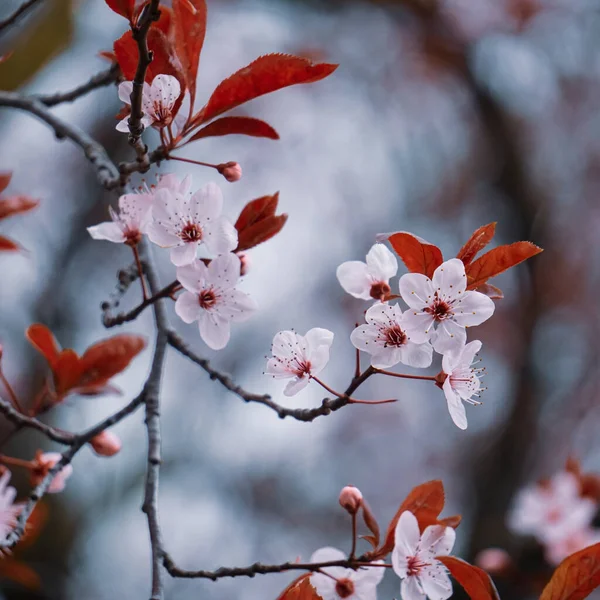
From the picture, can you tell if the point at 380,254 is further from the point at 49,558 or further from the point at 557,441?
the point at 557,441

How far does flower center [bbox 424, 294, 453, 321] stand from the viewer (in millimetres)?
721

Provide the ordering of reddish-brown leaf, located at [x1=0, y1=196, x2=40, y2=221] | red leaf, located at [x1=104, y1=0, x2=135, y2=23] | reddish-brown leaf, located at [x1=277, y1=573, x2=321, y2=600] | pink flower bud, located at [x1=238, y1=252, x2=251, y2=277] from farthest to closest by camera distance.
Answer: reddish-brown leaf, located at [x1=0, y1=196, x2=40, y2=221]
pink flower bud, located at [x1=238, y1=252, x2=251, y2=277]
reddish-brown leaf, located at [x1=277, y1=573, x2=321, y2=600]
red leaf, located at [x1=104, y1=0, x2=135, y2=23]

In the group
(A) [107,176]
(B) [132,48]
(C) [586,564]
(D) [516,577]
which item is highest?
(B) [132,48]

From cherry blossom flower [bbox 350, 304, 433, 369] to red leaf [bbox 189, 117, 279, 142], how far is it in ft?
0.92

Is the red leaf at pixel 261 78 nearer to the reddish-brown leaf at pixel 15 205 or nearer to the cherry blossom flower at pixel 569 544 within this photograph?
the reddish-brown leaf at pixel 15 205

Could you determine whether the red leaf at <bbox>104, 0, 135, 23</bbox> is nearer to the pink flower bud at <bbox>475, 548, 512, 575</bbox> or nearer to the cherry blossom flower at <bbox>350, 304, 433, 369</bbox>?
the cherry blossom flower at <bbox>350, 304, 433, 369</bbox>

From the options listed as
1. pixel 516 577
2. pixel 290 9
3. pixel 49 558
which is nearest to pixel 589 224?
pixel 290 9

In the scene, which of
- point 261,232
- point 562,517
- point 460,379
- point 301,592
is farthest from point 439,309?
point 562,517

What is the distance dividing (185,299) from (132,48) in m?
0.31

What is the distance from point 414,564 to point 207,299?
409 millimetres

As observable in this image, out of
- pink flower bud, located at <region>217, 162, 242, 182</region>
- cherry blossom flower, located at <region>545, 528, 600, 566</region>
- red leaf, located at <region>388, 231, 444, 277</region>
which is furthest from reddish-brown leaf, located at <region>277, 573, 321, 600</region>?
cherry blossom flower, located at <region>545, 528, 600, 566</region>

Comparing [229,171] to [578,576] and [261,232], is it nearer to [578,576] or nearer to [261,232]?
[261,232]

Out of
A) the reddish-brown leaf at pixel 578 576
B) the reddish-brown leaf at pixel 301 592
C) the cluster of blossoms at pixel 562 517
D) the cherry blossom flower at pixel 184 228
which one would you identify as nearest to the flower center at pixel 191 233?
the cherry blossom flower at pixel 184 228

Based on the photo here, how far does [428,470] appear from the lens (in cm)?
593
